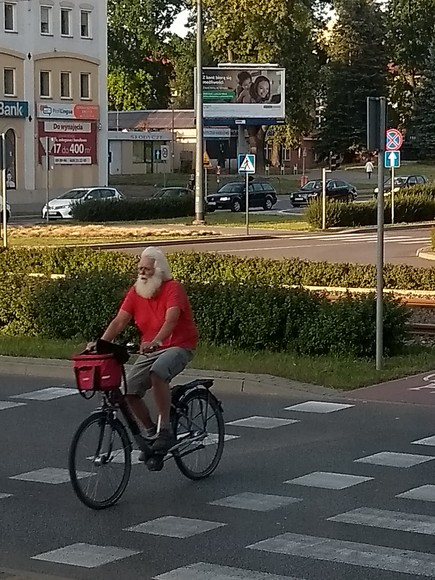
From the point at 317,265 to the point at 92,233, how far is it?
807 inches

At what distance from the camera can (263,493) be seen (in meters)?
8.64

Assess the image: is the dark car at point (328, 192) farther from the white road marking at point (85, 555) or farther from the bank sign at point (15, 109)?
the white road marking at point (85, 555)

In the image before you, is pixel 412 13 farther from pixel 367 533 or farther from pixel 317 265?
pixel 367 533

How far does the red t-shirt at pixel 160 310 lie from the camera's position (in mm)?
8586

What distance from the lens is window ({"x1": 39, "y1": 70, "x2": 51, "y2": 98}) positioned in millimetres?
68375

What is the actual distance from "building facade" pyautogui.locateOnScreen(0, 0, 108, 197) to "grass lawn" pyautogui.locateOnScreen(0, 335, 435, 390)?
49.7m

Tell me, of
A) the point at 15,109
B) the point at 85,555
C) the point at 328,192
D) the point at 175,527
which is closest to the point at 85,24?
the point at 15,109

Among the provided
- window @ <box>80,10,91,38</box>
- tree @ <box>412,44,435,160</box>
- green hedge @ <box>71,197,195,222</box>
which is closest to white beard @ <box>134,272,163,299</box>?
green hedge @ <box>71,197,195,222</box>

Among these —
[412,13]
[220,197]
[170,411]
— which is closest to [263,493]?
[170,411]

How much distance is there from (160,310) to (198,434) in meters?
1.04

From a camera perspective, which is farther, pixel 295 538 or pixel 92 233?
pixel 92 233

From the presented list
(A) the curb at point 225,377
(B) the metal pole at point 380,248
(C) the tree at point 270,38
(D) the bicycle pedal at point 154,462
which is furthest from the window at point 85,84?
(D) the bicycle pedal at point 154,462

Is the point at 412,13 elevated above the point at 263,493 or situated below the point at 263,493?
above

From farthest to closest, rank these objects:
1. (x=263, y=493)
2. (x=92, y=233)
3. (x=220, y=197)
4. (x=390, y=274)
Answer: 1. (x=220, y=197)
2. (x=92, y=233)
3. (x=390, y=274)
4. (x=263, y=493)
